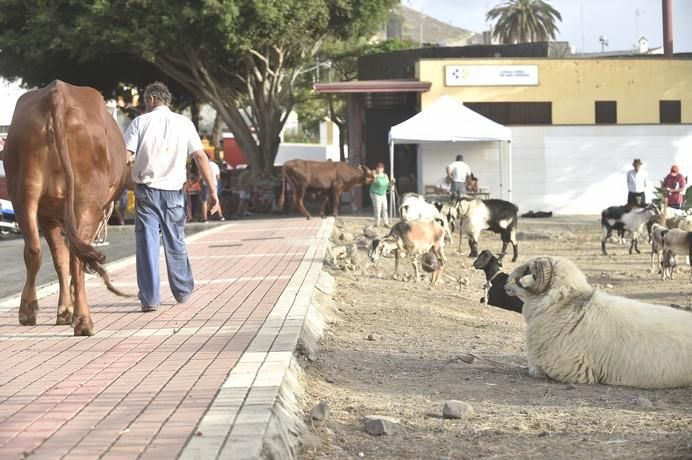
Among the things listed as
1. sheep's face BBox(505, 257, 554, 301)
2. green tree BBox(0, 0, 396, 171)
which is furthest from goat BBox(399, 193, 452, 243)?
sheep's face BBox(505, 257, 554, 301)

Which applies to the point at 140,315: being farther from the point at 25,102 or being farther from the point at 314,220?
the point at 314,220

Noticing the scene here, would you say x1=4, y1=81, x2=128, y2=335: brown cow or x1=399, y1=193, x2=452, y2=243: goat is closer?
x1=4, y1=81, x2=128, y2=335: brown cow

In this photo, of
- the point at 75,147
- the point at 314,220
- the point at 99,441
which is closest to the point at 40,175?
the point at 75,147

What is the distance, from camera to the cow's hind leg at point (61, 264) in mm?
9500

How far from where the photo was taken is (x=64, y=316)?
953 cm

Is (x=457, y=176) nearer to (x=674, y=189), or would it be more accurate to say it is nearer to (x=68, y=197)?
(x=674, y=189)

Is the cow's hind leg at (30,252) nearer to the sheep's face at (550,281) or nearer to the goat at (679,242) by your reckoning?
the sheep's face at (550,281)

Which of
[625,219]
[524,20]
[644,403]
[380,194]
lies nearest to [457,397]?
[644,403]

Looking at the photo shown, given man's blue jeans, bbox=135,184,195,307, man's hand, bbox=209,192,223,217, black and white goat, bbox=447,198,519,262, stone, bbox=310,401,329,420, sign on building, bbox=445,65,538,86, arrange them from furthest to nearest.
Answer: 1. sign on building, bbox=445,65,538,86
2. black and white goat, bbox=447,198,519,262
3. man's hand, bbox=209,192,223,217
4. man's blue jeans, bbox=135,184,195,307
5. stone, bbox=310,401,329,420

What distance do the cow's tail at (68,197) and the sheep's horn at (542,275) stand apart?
10.5 ft

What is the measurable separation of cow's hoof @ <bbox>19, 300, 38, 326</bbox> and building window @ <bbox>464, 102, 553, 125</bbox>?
82.9 feet

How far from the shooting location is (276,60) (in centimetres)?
3722

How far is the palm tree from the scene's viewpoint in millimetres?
86931

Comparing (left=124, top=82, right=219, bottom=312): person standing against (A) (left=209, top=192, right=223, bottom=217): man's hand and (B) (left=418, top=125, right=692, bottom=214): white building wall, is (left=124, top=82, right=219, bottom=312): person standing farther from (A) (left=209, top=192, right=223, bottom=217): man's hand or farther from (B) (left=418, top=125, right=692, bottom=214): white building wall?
(B) (left=418, top=125, right=692, bottom=214): white building wall
